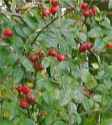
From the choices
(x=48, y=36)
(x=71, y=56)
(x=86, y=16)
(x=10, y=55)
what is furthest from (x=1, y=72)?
(x=86, y=16)

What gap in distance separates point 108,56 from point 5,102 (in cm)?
53

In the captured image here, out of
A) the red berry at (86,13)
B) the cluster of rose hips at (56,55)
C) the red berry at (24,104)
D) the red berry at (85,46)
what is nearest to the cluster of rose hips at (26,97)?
the red berry at (24,104)

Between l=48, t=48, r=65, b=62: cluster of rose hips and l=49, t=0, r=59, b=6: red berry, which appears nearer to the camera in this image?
l=48, t=48, r=65, b=62: cluster of rose hips

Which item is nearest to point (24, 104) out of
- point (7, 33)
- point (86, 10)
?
point (7, 33)

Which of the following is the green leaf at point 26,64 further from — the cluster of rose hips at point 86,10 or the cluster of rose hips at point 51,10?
the cluster of rose hips at point 86,10

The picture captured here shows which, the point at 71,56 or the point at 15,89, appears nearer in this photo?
the point at 15,89

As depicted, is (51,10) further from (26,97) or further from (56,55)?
(26,97)

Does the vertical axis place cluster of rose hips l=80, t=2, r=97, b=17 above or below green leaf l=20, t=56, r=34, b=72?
above

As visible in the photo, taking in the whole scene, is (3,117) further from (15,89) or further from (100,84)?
(100,84)

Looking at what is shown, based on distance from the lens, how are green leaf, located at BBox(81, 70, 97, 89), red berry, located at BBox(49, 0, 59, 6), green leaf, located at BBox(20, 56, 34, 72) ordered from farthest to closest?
red berry, located at BBox(49, 0, 59, 6) → green leaf, located at BBox(81, 70, 97, 89) → green leaf, located at BBox(20, 56, 34, 72)

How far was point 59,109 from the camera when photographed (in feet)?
5.43

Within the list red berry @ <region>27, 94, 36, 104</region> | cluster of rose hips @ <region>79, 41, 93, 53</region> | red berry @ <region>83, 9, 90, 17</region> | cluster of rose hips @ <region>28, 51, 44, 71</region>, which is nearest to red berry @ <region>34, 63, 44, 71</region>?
→ cluster of rose hips @ <region>28, 51, 44, 71</region>

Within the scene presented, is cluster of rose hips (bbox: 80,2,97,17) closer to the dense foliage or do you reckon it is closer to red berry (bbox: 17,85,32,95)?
the dense foliage

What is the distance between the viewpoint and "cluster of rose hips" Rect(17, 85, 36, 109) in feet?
5.19
